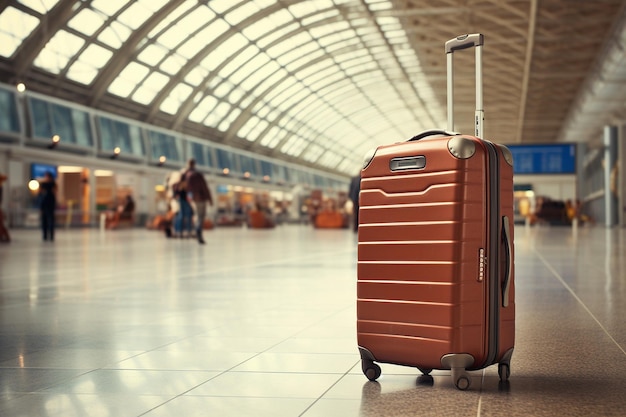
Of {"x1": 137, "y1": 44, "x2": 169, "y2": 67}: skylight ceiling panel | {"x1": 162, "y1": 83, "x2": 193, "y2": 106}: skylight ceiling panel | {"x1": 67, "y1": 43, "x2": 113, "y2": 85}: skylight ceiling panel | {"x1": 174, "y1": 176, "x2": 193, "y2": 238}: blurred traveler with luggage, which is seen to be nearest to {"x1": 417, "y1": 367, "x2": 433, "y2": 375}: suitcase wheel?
{"x1": 174, "y1": 176, "x2": 193, "y2": 238}: blurred traveler with luggage

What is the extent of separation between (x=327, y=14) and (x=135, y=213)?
49.1 feet

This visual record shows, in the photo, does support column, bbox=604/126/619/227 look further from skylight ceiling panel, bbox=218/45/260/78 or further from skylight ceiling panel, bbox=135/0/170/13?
skylight ceiling panel, bbox=135/0/170/13

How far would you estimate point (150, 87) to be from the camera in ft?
148

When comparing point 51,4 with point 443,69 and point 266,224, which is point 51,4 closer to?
point 266,224

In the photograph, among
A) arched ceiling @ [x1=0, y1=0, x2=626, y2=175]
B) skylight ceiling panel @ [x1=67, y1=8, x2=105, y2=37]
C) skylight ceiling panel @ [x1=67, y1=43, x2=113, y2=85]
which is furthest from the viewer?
skylight ceiling panel @ [x1=67, y1=43, x2=113, y2=85]

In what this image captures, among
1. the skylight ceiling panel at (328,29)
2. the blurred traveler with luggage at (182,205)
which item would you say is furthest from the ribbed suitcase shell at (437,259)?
the skylight ceiling panel at (328,29)

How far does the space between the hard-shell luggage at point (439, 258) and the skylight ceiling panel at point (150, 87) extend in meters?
42.0

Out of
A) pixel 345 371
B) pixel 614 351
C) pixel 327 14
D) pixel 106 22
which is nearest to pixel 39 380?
pixel 345 371

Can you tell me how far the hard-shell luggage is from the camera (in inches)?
122

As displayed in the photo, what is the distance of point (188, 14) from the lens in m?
38.3

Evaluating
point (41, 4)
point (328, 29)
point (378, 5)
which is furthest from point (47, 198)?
point (328, 29)

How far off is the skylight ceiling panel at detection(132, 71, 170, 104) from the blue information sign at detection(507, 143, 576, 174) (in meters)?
19.4

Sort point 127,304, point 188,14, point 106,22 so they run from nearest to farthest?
point 127,304, point 106,22, point 188,14

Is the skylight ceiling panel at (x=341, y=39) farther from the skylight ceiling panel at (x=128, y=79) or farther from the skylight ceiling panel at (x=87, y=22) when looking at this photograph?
the skylight ceiling panel at (x=87, y=22)
